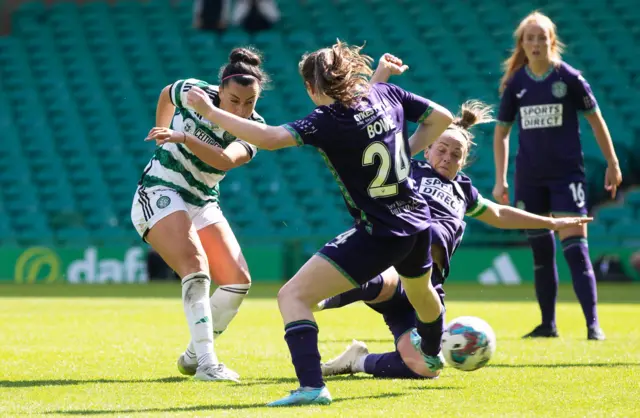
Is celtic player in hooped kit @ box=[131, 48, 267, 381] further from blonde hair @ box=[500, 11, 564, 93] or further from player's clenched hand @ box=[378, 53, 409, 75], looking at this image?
blonde hair @ box=[500, 11, 564, 93]

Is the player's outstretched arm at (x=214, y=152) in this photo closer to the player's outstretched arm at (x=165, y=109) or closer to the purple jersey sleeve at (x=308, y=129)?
the player's outstretched arm at (x=165, y=109)

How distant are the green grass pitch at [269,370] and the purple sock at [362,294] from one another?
0.45m

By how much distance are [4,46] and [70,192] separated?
504 centimetres

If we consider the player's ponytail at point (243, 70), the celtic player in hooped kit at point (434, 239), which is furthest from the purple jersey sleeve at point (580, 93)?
the player's ponytail at point (243, 70)

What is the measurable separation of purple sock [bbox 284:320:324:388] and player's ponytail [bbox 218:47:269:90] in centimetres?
166

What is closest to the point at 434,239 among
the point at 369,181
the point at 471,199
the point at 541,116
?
the point at 471,199

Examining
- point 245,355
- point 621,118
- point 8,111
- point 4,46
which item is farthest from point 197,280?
point 4,46

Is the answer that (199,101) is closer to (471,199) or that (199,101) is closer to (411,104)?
(411,104)

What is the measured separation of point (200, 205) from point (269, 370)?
3.58 ft

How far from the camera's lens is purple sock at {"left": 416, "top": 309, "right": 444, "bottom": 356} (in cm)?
546

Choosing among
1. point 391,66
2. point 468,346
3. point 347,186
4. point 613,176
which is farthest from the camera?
point 613,176

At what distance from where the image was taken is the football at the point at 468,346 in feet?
17.7

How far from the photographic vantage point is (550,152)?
27.5ft

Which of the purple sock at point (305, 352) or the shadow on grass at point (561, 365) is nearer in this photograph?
the purple sock at point (305, 352)
